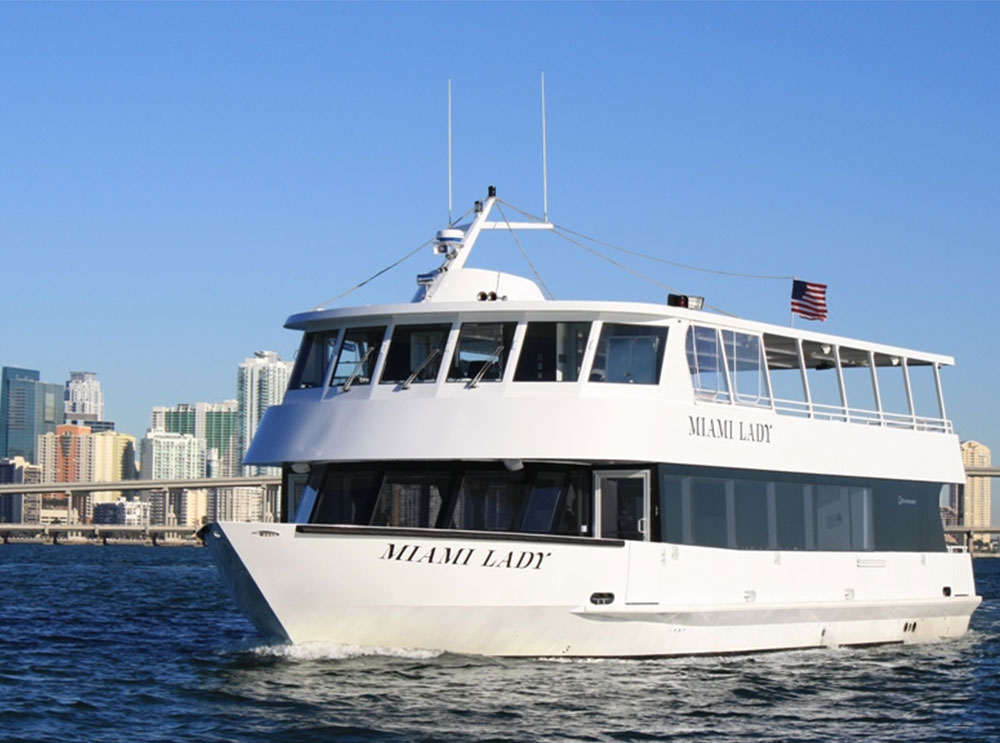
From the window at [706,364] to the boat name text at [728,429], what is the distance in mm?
382

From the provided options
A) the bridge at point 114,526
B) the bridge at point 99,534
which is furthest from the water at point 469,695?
the bridge at point 99,534

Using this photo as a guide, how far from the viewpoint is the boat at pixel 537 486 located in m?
17.4

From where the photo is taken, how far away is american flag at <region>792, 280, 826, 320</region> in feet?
79.5

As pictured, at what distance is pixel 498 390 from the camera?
18.6 m

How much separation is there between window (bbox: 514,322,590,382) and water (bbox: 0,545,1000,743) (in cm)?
347

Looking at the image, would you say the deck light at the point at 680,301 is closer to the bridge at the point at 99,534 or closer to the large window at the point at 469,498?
the large window at the point at 469,498

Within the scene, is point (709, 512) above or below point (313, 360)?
below

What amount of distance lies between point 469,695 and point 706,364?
20.1ft

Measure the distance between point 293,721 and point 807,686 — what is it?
6.44 metres

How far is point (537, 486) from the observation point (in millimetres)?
18578

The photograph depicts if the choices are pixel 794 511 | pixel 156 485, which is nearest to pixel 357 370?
pixel 794 511

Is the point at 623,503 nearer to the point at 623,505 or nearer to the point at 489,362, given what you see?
the point at 623,505

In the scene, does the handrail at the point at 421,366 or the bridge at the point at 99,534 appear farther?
the bridge at the point at 99,534

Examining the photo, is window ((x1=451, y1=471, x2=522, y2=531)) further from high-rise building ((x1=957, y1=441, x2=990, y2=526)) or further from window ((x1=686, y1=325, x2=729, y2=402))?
high-rise building ((x1=957, y1=441, x2=990, y2=526))
